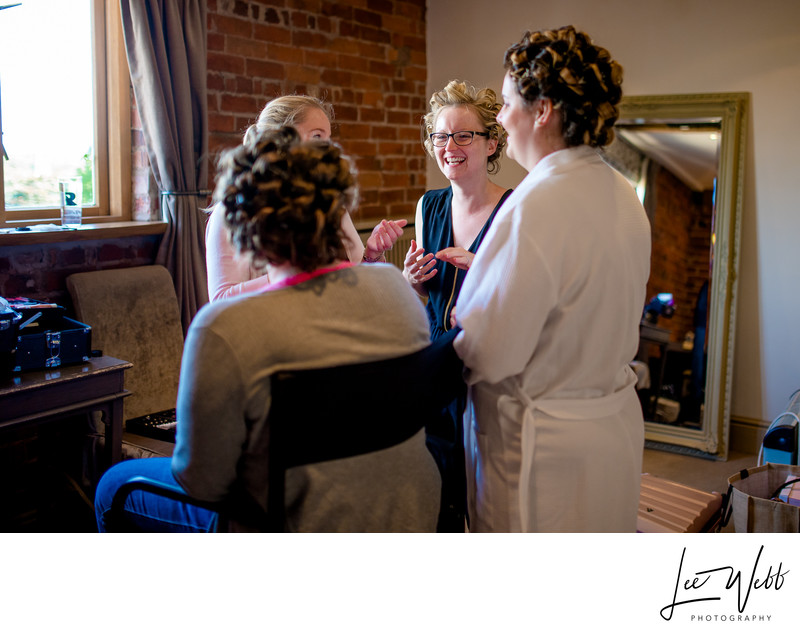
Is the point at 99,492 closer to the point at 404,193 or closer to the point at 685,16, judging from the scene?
the point at 404,193

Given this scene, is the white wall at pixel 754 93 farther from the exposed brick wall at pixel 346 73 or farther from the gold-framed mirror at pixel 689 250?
the exposed brick wall at pixel 346 73

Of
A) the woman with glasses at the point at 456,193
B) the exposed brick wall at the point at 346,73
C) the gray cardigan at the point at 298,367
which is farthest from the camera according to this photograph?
the exposed brick wall at the point at 346,73

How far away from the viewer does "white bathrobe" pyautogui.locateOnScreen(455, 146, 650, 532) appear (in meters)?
1.43

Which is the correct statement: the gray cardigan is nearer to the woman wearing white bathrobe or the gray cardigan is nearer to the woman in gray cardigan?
the woman in gray cardigan

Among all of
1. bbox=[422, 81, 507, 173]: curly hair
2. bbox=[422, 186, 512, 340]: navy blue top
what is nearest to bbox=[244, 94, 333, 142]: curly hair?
bbox=[422, 81, 507, 173]: curly hair

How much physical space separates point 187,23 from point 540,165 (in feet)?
7.19

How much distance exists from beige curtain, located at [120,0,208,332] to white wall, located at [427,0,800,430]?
219 cm

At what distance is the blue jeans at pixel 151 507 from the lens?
1615mm

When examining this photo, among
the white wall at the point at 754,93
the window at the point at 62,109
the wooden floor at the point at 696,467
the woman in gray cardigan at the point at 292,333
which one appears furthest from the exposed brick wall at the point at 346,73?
the woman in gray cardigan at the point at 292,333

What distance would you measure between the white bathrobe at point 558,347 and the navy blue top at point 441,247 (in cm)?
83

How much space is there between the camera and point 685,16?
12.9 ft

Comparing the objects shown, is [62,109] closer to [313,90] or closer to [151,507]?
[313,90]

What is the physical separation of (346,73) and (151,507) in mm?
3063

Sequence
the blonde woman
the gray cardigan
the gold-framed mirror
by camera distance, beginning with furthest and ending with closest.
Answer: the gold-framed mirror
the blonde woman
the gray cardigan
